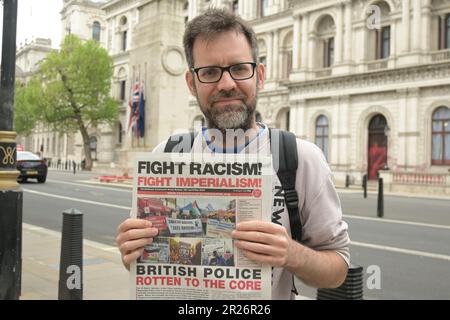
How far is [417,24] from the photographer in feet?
103

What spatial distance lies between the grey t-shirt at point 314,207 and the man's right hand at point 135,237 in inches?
21.5

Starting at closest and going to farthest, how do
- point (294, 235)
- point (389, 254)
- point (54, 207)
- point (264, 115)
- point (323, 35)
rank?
point (294, 235)
point (389, 254)
point (54, 207)
point (323, 35)
point (264, 115)

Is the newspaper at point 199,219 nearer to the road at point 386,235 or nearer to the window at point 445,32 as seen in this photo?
the road at point 386,235

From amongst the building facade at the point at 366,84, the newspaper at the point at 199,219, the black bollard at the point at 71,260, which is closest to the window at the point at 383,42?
the building facade at the point at 366,84

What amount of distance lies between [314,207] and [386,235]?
30.0ft

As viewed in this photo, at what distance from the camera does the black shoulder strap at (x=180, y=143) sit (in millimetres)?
2293

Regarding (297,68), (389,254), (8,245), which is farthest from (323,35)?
(8,245)

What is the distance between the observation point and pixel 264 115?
140 ft

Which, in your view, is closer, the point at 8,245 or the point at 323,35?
the point at 8,245

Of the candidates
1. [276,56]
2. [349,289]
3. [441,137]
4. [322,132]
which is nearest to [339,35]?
[322,132]

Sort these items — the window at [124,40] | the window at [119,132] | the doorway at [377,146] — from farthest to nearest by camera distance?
the window at [124,40] → the window at [119,132] → the doorway at [377,146]

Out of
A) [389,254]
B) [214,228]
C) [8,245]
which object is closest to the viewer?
[214,228]
